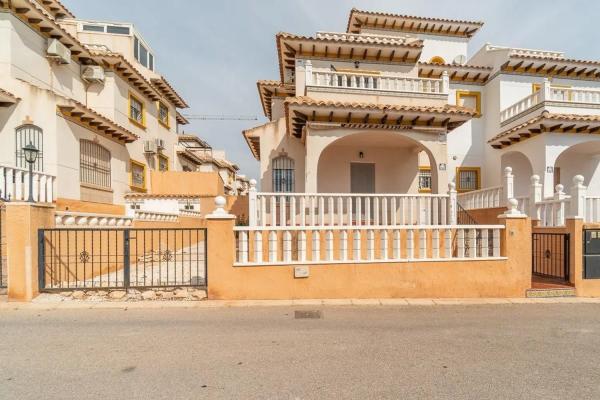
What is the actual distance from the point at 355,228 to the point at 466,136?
11453mm

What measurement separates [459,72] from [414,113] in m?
8.16

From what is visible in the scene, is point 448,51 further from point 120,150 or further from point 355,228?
point 120,150

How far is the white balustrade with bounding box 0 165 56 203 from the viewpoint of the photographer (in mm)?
6633

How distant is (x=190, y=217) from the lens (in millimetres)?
13750

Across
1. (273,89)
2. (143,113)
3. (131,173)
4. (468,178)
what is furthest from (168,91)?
(468,178)

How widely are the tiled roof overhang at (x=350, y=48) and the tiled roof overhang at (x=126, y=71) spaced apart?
801 centimetres

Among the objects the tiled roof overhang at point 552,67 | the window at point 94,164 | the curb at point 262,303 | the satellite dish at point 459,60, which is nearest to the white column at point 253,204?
the curb at point 262,303

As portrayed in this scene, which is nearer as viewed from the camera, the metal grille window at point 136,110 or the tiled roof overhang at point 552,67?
the tiled roof overhang at point 552,67

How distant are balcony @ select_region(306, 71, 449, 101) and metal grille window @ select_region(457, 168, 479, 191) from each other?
242 inches

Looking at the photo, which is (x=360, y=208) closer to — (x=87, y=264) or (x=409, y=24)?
(x=87, y=264)

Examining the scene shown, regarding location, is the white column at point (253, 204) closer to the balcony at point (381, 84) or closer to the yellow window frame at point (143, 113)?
the balcony at point (381, 84)

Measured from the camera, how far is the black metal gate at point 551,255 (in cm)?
659

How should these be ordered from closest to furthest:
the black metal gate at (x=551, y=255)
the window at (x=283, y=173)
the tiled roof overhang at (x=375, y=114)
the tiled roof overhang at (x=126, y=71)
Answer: the black metal gate at (x=551, y=255) → the tiled roof overhang at (x=375, y=114) → the window at (x=283, y=173) → the tiled roof overhang at (x=126, y=71)

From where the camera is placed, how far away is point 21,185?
273 inches
